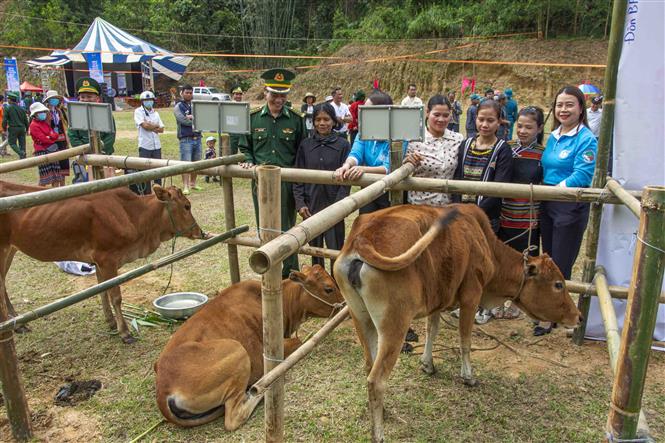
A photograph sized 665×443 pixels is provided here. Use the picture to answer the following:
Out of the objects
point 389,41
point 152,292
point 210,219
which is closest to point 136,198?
→ point 152,292

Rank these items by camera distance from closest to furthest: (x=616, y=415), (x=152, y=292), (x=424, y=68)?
(x=616, y=415) < (x=152, y=292) < (x=424, y=68)

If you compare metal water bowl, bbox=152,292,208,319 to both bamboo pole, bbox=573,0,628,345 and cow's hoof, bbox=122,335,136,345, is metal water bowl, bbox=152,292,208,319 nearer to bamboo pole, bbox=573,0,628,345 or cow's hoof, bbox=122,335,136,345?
cow's hoof, bbox=122,335,136,345

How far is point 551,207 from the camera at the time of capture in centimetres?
466

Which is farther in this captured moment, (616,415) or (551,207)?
(551,207)

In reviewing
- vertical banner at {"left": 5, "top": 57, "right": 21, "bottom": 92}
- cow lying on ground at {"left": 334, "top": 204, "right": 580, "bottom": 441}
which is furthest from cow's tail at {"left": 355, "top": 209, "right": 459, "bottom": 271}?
vertical banner at {"left": 5, "top": 57, "right": 21, "bottom": 92}

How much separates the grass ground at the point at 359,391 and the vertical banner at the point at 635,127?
83 centimetres

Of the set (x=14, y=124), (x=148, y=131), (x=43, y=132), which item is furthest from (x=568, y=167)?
(x=14, y=124)

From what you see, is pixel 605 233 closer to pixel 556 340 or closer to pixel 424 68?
pixel 556 340

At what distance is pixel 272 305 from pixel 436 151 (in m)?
2.65

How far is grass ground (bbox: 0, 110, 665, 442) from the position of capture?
3.47 meters

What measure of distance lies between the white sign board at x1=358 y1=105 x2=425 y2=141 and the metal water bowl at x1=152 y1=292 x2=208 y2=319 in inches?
96.1

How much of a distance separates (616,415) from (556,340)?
2.72 metres

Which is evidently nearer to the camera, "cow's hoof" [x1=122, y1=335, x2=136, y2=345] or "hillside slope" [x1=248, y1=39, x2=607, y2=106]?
"cow's hoof" [x1=122, y1=335, x2=136, y2=345]

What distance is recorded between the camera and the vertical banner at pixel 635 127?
4.10 m
